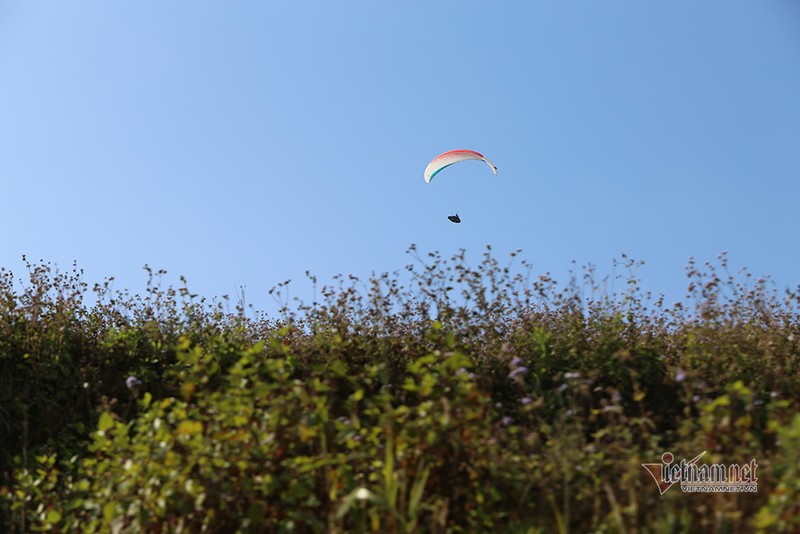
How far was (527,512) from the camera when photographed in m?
4.11

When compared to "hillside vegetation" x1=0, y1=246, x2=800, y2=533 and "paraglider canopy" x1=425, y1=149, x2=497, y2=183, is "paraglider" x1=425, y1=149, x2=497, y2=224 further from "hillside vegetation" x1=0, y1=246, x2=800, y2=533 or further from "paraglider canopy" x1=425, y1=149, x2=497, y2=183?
"hillside vegetation" x1=0, y1=246, x2=800, y2=533

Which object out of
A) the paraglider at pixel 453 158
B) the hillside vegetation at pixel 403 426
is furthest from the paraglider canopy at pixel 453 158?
the hillside vegetation at pixel 403 426

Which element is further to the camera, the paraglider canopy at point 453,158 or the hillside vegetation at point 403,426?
the paraglider canopy at point 453,158

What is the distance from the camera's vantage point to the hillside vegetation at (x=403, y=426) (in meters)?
3.99

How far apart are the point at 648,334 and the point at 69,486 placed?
5.58 m

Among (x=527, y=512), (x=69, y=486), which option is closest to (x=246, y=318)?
(x=69, y=486)

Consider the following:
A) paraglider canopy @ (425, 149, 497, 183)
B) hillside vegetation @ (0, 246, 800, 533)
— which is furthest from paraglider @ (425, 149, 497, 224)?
hillside vegetation @ (0, 246, 800, 533)

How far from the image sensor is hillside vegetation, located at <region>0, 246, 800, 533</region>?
157 inches

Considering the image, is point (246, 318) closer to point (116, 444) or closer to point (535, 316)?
point (535, 316)

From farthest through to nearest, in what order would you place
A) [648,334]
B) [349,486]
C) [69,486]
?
[648,334] → [69,486] → [349,486]

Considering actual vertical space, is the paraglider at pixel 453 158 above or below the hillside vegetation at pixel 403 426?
above

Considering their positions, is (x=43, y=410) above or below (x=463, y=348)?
below

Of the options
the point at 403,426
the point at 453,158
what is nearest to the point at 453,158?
the point at 453,158

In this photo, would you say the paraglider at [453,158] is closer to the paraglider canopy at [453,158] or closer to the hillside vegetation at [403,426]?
the paraglider canopy at [453,158]
